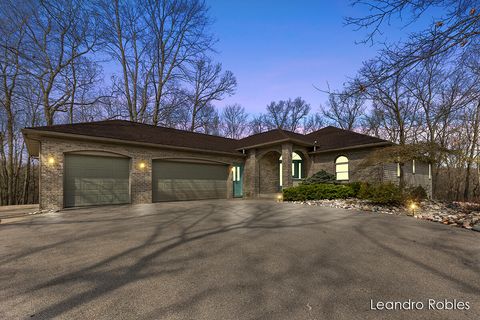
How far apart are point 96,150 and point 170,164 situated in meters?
3.67

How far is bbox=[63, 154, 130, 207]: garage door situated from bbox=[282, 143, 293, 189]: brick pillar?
27.6 feet

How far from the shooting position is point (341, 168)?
1480 centimetres

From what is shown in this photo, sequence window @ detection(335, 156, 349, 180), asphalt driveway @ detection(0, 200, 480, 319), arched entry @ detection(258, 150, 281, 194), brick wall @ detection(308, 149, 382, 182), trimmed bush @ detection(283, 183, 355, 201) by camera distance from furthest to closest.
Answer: arched entry @ detection(258, 150, 281, 194), window @ detection(335, 156, 349, 180), brick wall @ detection(308, 149, 382, 182), trimmed bush @ detection(283, 183, 355, 201), asphalt driveway @ detection(0, 200, 480, 319)

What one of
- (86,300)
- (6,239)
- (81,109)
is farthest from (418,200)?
(81,109)

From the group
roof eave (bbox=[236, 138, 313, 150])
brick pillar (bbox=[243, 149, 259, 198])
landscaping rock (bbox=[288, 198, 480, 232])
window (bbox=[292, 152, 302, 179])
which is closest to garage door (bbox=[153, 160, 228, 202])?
brick pillar (bbox=[243, 149, 259, 198])

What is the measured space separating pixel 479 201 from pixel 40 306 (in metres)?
13.9

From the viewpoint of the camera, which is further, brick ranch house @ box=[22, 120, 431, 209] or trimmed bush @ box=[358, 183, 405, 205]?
brick ranch house @ box=[22, 120, 431, 209]

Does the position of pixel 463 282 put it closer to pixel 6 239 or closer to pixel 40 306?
pixel 40 306

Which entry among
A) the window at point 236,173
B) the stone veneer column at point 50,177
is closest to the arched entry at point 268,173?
the window at point 236,173

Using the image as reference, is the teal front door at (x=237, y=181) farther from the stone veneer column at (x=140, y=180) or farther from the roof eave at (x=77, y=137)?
the stone veneer column at (x=140, y=180)

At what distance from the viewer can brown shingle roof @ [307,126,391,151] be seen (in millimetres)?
13852

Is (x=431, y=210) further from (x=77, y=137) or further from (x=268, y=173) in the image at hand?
(x=77, y=137)

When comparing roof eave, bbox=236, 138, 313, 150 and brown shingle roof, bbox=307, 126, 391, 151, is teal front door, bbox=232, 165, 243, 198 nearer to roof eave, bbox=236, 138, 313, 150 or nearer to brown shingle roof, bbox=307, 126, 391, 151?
roof eave, bbox=236, 138, 313, 150

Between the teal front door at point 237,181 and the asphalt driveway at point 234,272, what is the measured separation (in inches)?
396
